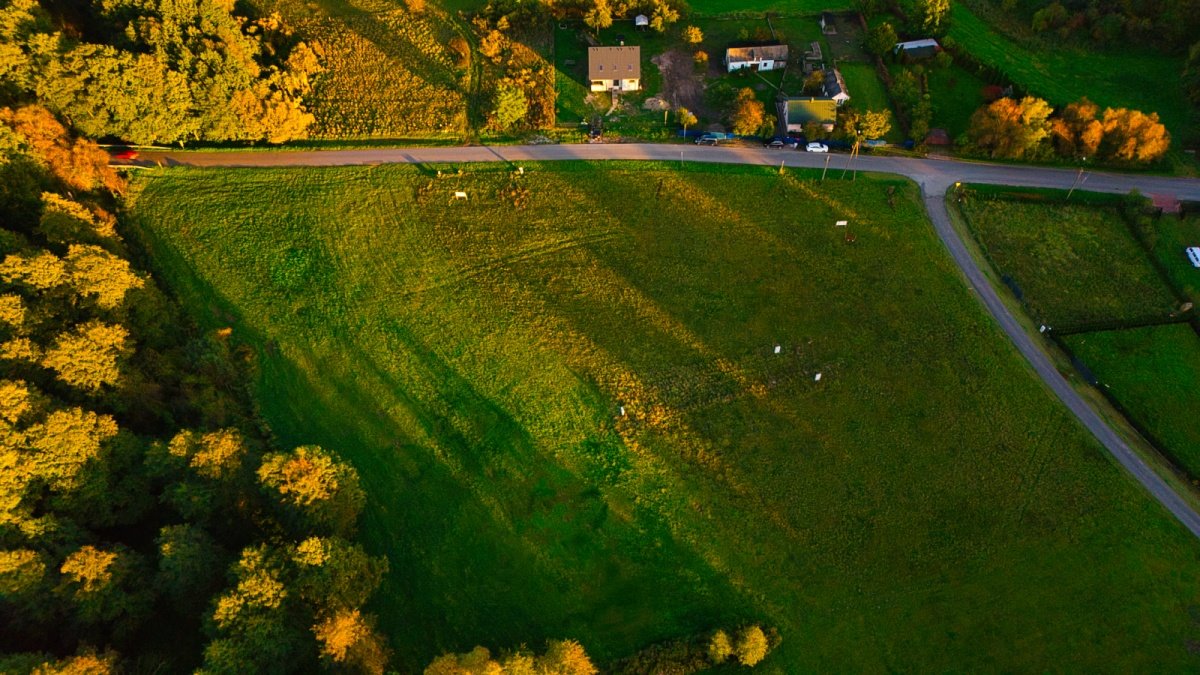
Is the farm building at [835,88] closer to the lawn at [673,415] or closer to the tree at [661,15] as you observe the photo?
the lawn at [673,415]

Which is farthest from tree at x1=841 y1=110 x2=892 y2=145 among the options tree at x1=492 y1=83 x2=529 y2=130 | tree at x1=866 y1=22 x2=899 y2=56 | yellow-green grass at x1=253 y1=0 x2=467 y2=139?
yellow-green grass at x1=253 y1=0 x2=467 y2=139

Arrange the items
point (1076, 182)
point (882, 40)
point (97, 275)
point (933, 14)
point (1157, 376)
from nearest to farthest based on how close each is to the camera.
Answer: point (97, 275), point (1157, 376), point (1076, 182), point (882, 40), point (933, 14)

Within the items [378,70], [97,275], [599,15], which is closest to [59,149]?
[97,275]

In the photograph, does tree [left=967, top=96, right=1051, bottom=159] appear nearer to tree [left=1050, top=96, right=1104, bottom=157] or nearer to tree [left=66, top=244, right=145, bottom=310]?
tree [left=1050, top=96, right=1104, bottom=157]

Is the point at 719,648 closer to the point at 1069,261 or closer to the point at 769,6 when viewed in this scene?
the point at 1069,261

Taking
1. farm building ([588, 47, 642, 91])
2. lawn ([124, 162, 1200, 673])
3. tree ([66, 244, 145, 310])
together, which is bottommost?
lawn ([124, 162, 1200, 673])

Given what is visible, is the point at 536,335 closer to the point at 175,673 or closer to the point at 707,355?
the point at 707,355
